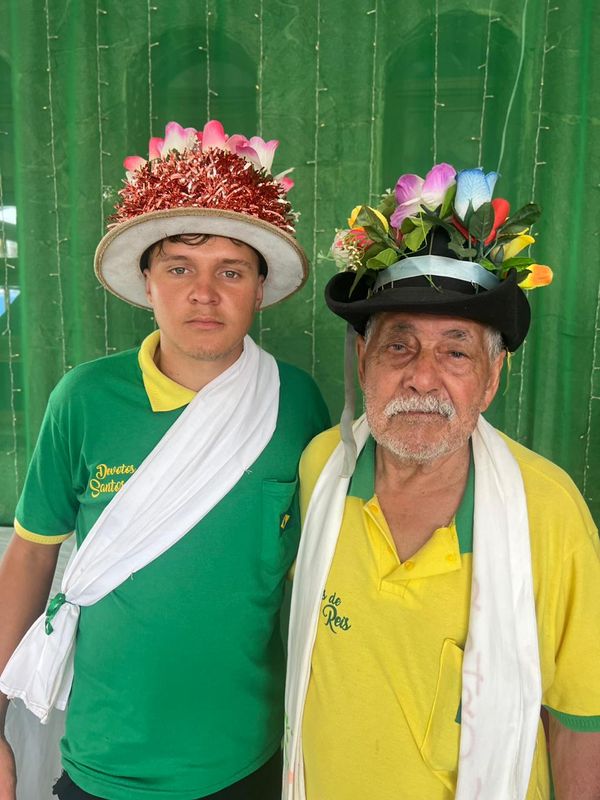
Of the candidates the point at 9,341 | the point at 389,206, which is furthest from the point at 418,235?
the point at 9,341

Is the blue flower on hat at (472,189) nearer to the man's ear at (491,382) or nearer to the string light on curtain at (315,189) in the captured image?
the man's ear at (491,382)

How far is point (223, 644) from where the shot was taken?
129 cm

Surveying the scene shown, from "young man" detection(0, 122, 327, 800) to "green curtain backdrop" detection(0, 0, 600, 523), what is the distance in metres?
0.64

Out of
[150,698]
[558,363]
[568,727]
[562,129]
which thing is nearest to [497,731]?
[568,727]

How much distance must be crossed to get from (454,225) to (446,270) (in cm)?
9

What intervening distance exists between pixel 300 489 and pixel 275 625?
314 millimetres

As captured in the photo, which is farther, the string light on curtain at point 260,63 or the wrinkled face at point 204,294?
the string light on curtain at point 260,63

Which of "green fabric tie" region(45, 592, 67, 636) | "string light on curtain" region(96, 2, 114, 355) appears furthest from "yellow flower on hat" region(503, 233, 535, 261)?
"string light on curtain" region(96, 2, 114, 355)

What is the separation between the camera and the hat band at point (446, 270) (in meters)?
1.16

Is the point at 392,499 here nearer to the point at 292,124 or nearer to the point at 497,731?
the point at 497,731

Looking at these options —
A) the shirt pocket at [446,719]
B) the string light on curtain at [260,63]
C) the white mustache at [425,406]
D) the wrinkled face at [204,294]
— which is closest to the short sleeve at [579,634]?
the shirt pocket at [446,719]

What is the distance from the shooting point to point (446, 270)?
116 centimetres

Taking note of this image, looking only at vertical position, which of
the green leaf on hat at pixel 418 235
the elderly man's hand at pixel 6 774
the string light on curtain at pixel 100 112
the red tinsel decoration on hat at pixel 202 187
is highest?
the string light on curtain at pixel 100 112

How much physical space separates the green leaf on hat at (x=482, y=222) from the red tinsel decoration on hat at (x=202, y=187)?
433 mm
